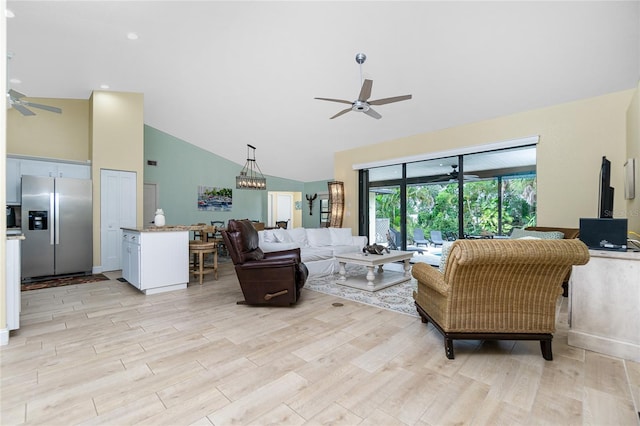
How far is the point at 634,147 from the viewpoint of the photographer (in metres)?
3.62

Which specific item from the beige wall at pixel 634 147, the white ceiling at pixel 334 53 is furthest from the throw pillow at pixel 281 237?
the beige wall at pixel 634 147

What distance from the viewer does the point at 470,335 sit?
2232 millimetres

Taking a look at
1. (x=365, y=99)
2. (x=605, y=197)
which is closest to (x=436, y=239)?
(x=605, y=197)

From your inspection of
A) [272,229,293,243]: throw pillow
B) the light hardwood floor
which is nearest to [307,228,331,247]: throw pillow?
[272,229,293,243]: throw pillow

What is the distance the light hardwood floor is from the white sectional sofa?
2.01 meters

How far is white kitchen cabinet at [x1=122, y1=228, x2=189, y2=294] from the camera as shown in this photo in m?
3.98

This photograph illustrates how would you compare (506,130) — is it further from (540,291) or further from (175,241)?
(175,241)

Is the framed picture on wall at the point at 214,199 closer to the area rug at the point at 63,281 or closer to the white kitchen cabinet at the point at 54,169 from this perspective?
the white kitchen cabinet at the point at 54,169

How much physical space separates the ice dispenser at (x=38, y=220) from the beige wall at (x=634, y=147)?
8.39 metres

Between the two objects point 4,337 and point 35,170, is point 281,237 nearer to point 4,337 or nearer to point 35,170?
point 4,337

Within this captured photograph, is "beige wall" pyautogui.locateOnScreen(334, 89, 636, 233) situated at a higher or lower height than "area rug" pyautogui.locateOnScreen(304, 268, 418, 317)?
higher

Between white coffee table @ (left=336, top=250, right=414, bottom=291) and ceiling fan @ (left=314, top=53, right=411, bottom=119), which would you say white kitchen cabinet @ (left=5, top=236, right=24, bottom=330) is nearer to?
ceiling fan @ (left=314, top=53, right=411, bottom=119)

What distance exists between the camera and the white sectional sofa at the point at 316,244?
5.17 metres

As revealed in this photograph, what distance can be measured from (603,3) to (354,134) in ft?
14.9
